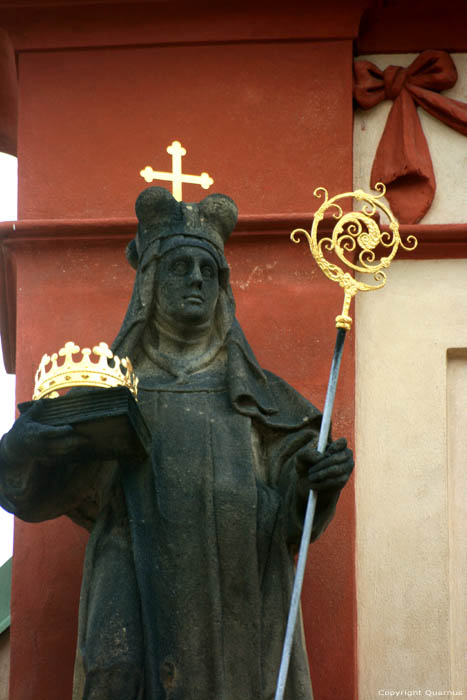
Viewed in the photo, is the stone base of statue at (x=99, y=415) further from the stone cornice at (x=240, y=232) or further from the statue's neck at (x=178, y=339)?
the stone cornice at (x=240, y=232)

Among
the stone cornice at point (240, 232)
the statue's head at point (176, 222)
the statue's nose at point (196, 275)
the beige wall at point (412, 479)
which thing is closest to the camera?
the statue's nose at point (196, 275)

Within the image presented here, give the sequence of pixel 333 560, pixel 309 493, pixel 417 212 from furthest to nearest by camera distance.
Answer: pixel 417 212
pixel 333 560
pixel 309 493

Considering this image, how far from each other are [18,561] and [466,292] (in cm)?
210

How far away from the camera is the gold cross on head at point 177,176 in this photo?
31.3 feet

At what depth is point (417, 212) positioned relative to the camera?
1041 cm

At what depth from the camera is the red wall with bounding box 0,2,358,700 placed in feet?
32.7

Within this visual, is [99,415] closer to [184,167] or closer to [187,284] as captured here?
[187,284]

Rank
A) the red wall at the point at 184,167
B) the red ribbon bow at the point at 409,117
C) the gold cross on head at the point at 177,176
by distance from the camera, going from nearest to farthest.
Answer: the gold cross on head at the point at 177,176
the red wall at the point at 184,167
the red ribbon bow at the point at 409,117

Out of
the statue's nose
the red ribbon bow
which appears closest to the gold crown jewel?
the statue's nose

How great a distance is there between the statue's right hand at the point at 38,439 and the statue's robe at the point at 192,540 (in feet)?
0.36

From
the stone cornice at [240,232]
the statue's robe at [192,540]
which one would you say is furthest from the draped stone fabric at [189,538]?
the stone cornice at [240,232]

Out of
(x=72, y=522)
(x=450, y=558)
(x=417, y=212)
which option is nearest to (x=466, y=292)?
(x=417, y=212)

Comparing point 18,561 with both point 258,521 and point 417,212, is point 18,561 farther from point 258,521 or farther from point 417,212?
point 417,212

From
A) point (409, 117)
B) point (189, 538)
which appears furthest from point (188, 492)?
point (409, 117)
